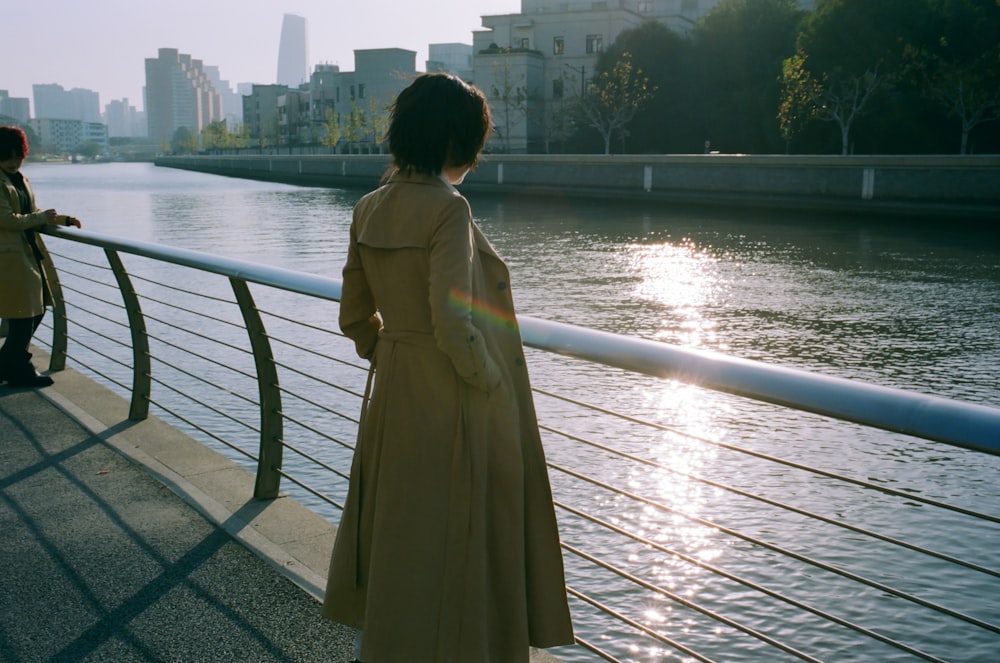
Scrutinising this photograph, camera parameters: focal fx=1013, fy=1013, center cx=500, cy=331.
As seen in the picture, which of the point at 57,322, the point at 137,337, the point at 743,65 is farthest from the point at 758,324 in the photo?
the point at 743,65

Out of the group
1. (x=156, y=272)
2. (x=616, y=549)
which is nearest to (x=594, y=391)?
(x=616, y=549)

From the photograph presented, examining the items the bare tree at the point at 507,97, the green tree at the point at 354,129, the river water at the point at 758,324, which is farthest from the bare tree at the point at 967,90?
the green tree at the point at 354,129

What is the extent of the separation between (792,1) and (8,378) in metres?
60.7

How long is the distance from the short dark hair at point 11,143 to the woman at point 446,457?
427 cm

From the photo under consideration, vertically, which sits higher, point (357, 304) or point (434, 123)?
point (434, 123)

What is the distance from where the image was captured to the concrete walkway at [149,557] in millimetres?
2756

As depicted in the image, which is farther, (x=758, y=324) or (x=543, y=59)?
(x=543, y=59)

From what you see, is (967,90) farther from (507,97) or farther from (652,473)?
(652,473)

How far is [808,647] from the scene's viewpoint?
5.08 metres

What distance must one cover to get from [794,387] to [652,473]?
19.6ft

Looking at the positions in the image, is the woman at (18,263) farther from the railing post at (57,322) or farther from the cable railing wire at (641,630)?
the cable railing wire at (641,630)

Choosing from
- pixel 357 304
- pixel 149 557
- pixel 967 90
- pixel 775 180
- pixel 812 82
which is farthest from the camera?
pixel 812 82

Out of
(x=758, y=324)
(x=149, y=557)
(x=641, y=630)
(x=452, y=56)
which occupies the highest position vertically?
(x=452, y=56)

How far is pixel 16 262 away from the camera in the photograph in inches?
226
